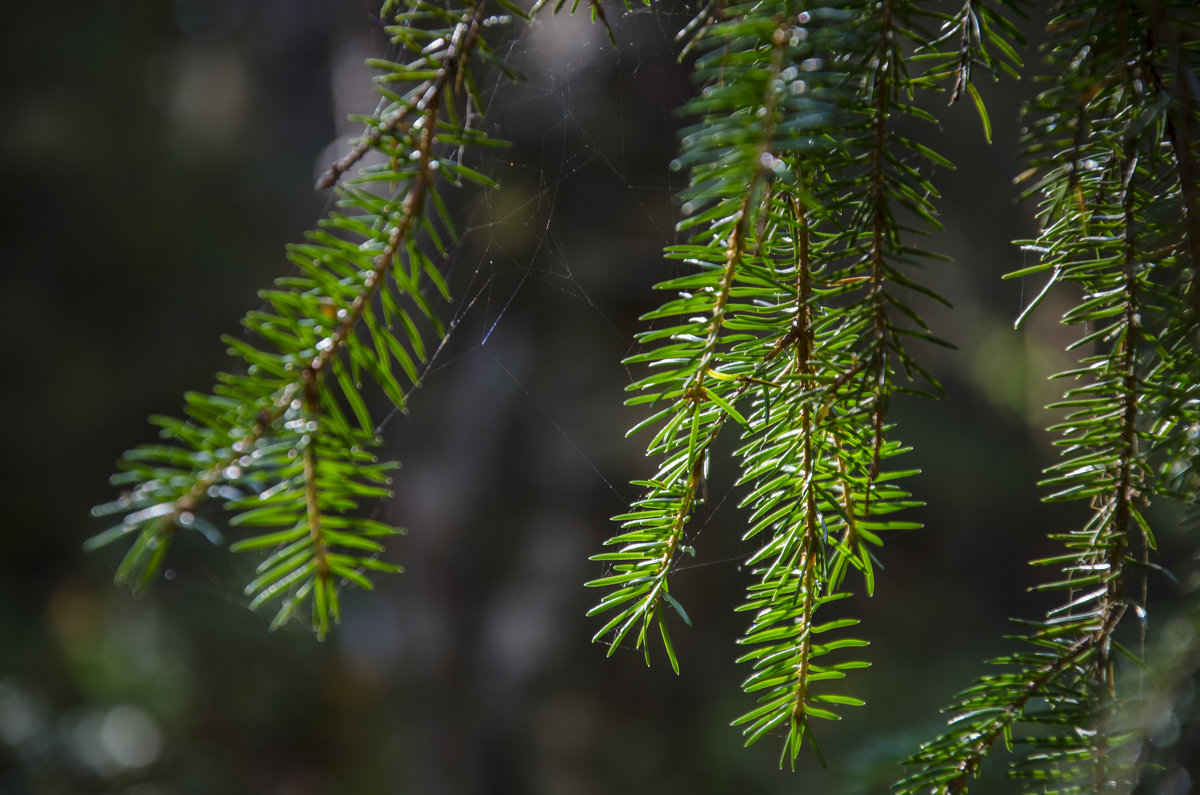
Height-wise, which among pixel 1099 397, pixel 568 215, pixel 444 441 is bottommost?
pixel 1099 397

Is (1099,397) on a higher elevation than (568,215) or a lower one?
lower

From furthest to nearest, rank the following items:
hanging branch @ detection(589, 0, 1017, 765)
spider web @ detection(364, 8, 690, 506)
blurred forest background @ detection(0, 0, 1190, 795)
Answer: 1. blurred forest background @ detection(0, 0, 1190, 795)
2. spider web @ detection(364, 8, 690, 506)
3. hanging branch @ detection(589, 0, 1017, 765)

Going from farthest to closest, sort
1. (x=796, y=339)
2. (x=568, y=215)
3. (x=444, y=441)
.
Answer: (x=444, y=441) < (x=568, y=215) < (x=796, y=339)

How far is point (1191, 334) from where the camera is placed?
0.25 m

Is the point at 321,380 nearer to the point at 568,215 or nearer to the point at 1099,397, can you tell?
the point at 1099,397

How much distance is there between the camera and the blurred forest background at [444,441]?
1.37 m

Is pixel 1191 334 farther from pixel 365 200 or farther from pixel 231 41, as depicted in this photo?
pixel 231 41

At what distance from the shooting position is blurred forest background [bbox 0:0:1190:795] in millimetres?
1370

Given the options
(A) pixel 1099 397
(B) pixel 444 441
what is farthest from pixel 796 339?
(B) pixel 444 441

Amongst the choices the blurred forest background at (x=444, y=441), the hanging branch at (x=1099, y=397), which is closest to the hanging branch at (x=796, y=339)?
the hanging branch at (x=1099, y=397)

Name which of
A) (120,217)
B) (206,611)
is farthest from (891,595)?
(120,217)

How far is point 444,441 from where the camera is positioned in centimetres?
150

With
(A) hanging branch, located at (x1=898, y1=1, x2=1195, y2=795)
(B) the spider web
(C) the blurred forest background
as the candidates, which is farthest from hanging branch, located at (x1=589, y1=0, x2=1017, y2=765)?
(B) the spider web

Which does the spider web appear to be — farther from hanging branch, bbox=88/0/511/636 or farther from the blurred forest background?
hanging branch, bbox=88/0/511/636
